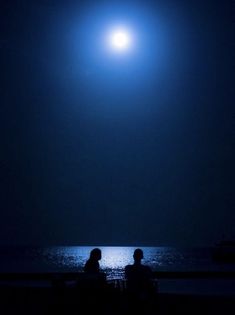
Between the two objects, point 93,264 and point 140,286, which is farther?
point 140,286

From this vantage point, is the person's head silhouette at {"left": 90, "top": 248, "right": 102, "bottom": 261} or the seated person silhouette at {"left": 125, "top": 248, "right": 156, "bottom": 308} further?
the seated person silhouette at {"left": 125, "top": 248, "right": 156, "bottom": 308}

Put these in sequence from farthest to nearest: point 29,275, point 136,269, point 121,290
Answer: point 29,275
point 121,290
point 136,269

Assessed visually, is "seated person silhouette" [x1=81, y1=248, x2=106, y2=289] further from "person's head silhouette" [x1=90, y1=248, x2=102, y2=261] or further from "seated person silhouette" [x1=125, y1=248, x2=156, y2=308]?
"seated person silhouette" [x1=125, y1=248, x2=156, y2=308]

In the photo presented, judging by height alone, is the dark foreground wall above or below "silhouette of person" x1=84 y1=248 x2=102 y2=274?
below

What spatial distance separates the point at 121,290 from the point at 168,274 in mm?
3308

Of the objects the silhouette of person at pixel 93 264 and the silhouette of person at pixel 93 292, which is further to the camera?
the silhouette of person at pixel 93 264

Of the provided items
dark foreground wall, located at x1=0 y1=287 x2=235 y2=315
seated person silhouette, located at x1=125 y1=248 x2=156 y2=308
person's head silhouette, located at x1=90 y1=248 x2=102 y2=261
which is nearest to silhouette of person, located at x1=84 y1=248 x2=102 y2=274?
person's head silhouette, located at x1=90 y1=248 x2=102 y2=261

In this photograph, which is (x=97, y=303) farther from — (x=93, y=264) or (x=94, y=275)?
(x=93, y=264)

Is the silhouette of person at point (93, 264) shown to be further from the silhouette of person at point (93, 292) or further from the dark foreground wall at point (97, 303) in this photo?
the dark foreground wall at point (97, 303)

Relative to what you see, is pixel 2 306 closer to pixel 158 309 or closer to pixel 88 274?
pixel 88 274

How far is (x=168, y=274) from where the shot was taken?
11.8 meters

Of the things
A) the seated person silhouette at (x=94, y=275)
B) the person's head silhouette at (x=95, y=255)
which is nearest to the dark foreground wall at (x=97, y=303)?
the seated person silhouette at (x=94, y=275)

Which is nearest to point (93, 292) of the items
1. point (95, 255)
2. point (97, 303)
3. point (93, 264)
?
point (97, 303)

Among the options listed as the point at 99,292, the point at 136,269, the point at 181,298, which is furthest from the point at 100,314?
the point at 181,298
